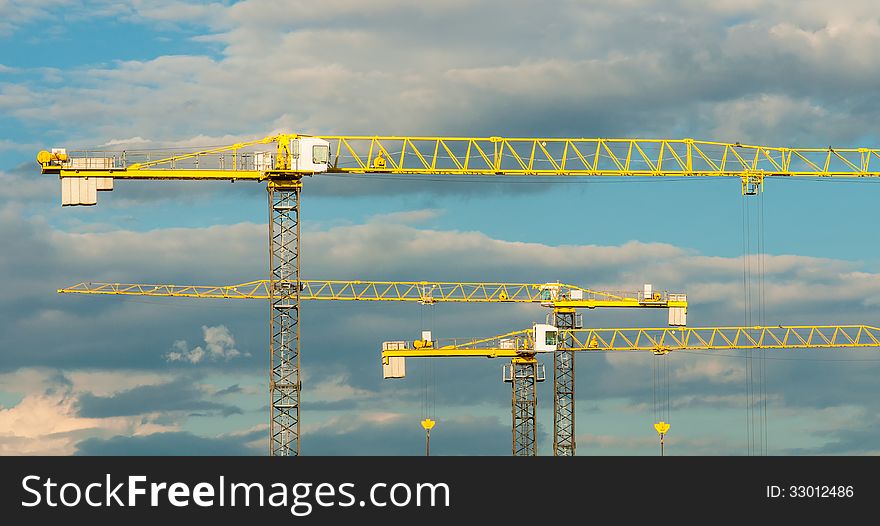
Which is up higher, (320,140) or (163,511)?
(320,140)

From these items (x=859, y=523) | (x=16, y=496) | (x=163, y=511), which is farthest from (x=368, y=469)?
(x=859, y=523)

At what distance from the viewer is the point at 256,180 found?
561ft

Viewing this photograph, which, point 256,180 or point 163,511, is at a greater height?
point 256,180

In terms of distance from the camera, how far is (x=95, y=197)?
547ft

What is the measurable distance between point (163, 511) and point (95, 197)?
62.9 m

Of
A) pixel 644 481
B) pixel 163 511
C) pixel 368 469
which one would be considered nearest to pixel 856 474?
pixel 644 481

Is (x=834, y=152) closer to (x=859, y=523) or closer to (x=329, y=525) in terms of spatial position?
(x=859, y=523)

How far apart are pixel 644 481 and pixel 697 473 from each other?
198 inches

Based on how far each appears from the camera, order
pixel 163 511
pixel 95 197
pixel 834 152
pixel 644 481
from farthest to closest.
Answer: pixel 834 152 → pixel 95 197 → pixel 644 481 → pixel 163 511

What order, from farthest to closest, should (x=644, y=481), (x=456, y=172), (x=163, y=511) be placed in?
(x=456, y=172), (x=644, y=481), (x=163, y=511)

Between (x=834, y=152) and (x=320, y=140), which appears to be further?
(x=834, y=152)

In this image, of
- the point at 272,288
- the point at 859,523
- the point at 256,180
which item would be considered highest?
the point at 256,180

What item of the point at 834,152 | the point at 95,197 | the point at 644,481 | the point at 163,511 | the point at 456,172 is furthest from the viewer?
the point at 834,152

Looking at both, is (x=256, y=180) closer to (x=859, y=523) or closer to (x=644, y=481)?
(x=644, y=481)
